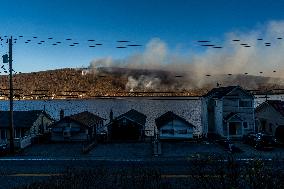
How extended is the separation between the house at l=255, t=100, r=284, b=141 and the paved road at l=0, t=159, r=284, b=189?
62.5 feet

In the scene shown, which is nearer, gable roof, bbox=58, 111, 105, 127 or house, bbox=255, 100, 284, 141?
house, bbox=255, 100, 284, 141

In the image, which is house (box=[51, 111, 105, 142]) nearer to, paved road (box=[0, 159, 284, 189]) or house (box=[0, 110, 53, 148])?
house (box=[0, 110, 53, 148])

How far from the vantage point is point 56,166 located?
36.2 metres

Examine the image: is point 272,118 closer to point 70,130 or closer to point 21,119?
point 70,130

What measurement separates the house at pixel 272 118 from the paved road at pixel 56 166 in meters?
19.0

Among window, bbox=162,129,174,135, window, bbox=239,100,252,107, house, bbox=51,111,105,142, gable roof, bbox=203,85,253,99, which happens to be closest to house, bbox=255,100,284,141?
window, bbox=239,100,252,107

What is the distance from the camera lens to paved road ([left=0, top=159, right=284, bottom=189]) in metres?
31.3

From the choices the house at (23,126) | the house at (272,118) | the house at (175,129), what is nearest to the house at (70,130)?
the house at (23,126)

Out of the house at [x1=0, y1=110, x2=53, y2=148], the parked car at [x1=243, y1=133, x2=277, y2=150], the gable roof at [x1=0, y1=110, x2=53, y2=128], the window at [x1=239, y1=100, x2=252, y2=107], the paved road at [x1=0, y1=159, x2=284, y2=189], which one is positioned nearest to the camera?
the paved road at [x1=0, y1=159, x2=284, y2=189]

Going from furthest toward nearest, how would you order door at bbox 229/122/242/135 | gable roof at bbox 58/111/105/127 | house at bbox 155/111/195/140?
gable roof at bbox 58/111/105/127
door at bbox 229/122/242/135
house at bbox 155/111/195/140

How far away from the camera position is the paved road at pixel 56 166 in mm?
31281

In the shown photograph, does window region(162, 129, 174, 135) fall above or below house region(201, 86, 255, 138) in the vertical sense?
below

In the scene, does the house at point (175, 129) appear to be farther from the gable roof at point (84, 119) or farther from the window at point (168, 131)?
the gable roof at point (84, 119)

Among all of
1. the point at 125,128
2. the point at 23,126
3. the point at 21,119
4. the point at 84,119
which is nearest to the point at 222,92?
Result: the point at 125,128
